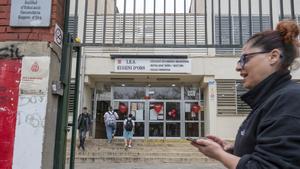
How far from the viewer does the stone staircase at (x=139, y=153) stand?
1503 cm

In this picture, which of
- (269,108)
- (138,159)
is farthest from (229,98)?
(269,108)

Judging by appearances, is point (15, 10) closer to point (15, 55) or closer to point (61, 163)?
point (15, 55)

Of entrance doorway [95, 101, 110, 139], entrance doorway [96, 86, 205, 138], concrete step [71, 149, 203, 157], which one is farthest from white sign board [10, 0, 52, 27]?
entrance doorway [95, 101, 110, 139]

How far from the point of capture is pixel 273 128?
5.13 feet

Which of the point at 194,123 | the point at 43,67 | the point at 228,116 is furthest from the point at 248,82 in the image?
the point at 194,123

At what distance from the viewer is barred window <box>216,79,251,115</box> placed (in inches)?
747

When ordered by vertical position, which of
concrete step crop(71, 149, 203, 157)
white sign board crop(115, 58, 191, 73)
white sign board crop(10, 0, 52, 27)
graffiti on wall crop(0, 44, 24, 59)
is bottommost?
concrete step crop(71, 149, 203, 157)

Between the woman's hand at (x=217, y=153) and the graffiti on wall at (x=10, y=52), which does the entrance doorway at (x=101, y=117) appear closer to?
the graffiti on wall at (x=10, y=52)

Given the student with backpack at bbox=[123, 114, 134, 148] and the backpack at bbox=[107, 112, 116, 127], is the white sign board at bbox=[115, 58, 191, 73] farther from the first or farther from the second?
the student with backpack at bbox=[123, 114, 134, 148]

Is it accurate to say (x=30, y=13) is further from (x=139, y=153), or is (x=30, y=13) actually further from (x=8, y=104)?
(x=139, y=153)

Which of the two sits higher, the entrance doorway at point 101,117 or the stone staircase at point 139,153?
the entrance doorway at point 101,117

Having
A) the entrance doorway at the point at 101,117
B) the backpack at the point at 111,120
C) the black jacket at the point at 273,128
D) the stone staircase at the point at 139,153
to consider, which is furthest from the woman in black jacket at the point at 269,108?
the entrance doorway at the point at 101,117

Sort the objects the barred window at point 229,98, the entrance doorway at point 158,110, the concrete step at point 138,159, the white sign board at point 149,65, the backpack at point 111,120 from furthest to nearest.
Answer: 1. the entrance doorway at point 158,110
2. the white sign board at point 149,65
3. the barred window at point 229,98
4. the backpack at point 111,120
5. the concrete step at point 138,159

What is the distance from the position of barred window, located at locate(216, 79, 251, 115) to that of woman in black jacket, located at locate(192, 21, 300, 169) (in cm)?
1732
